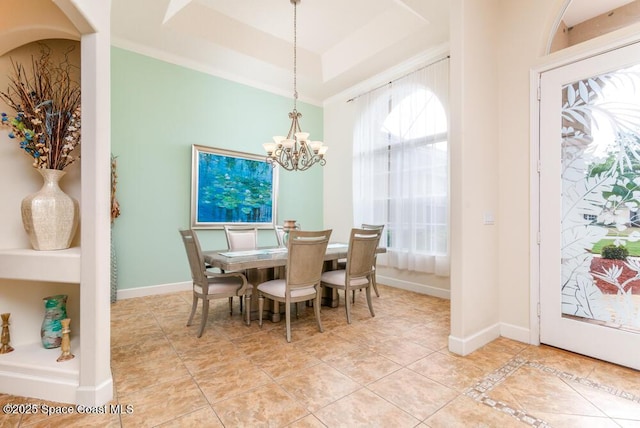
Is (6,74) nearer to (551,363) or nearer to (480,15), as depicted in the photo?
(480,15)

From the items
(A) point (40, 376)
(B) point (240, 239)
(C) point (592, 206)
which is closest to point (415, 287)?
(C) point (592, 206)

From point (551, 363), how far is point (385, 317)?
147 centimetres

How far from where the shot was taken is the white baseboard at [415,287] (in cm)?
405

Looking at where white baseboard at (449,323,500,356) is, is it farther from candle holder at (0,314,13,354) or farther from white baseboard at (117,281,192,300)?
white baseboard at (117,281,192,300)

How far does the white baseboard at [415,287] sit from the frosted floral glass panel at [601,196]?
1.67m

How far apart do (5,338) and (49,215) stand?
90 cm

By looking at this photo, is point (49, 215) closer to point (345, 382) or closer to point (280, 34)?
point (345, 382)

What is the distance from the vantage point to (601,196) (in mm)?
2281

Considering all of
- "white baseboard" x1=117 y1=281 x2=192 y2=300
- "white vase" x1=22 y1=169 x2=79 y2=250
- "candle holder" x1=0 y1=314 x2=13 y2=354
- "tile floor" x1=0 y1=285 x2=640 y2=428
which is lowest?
"tile floor" x1=0 y1=285 x2=640 y2=428

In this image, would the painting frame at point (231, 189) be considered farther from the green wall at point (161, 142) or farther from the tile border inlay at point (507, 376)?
the tile border inlay at point (507, 376)

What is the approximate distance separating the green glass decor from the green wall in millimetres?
2053

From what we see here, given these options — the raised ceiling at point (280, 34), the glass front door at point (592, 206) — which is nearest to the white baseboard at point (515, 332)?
the glass front door at point (592, 206)

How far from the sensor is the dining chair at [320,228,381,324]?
3.10m

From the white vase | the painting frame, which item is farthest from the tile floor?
the painting frame
